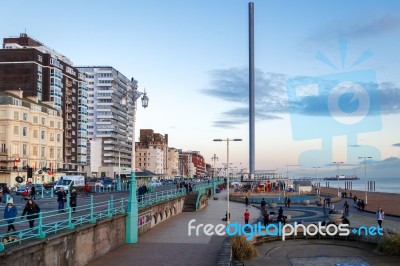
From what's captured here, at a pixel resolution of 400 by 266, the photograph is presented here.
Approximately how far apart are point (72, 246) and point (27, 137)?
64292 mm

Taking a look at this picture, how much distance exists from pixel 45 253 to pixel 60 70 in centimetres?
9826

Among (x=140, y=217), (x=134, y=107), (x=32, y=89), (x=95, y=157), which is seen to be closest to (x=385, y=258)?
(x=140, y=217)

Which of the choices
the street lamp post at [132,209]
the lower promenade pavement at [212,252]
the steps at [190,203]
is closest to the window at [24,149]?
the steps at [190,203]

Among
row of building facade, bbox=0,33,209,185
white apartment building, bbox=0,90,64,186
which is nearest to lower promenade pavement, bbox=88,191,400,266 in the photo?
row of building facade, bbox=0,33,209,185

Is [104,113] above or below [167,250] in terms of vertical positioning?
above

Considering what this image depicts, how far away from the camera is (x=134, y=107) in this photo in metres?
26.4

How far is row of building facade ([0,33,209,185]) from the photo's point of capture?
73.6 metres

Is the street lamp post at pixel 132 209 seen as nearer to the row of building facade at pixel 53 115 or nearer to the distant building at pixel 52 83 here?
the row of building facade at pixel 53 115

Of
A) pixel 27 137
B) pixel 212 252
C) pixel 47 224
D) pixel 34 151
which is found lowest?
pixel 212 252

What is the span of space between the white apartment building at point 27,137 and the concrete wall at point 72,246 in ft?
153

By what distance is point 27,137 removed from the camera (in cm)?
7656

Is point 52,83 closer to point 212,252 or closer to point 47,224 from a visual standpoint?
point 212,252

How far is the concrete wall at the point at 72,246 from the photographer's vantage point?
13.3 meters

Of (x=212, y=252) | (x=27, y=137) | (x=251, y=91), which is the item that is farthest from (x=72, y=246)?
(x=251, y=91)
